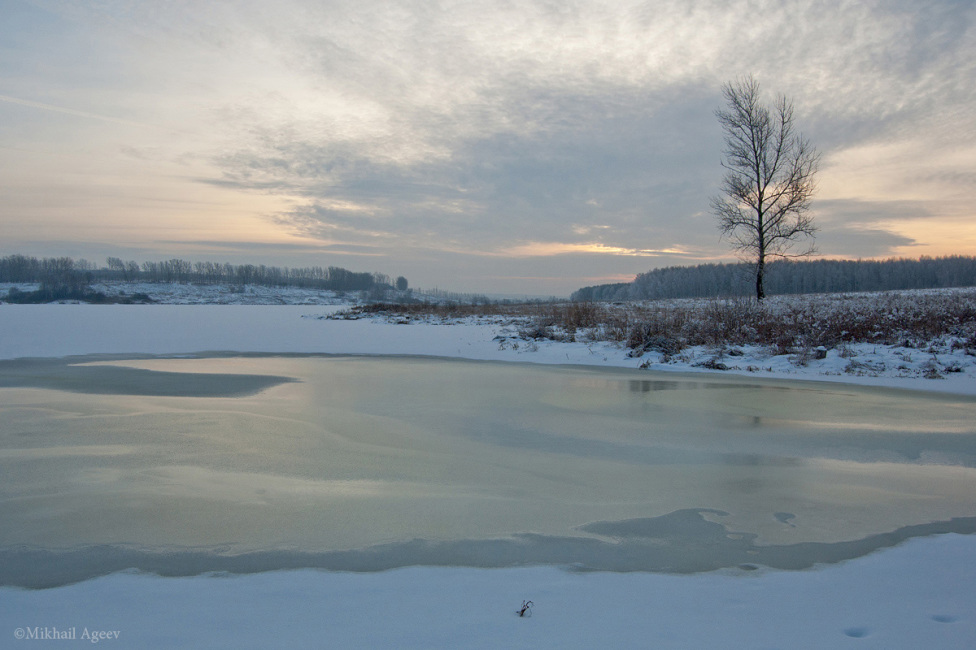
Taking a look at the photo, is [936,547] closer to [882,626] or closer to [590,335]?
[882,626]

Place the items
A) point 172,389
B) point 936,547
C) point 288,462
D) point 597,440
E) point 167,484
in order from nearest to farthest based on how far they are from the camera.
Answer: point 936,547
point 167,484
point 288,462
point 597,440
point 172,389

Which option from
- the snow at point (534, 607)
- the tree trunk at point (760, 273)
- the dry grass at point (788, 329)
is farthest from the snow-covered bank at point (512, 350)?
the tree trunk at point (760, 273)

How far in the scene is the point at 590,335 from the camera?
12359 millimetres

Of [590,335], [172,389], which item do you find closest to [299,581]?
[172,389]

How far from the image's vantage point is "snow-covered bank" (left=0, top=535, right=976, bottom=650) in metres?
1.82

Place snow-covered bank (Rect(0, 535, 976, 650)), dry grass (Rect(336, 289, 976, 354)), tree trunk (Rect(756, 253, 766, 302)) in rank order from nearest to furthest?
1. snow-covered bank (Rect(0, 535, 976, 650))
2. dry grass (Rect(336, 289, 976, 354))
3. tree trunk (Rect(756, 253, 766, 302))

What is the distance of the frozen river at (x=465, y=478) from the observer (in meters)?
2.50

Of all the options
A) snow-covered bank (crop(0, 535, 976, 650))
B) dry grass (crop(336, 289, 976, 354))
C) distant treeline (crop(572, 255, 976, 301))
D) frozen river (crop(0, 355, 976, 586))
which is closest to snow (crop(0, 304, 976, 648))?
snow-covered bank (crop(0, 535, 976, 650))

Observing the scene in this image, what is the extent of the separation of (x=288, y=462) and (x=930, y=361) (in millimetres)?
9479

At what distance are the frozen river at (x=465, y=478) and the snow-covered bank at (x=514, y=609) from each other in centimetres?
15

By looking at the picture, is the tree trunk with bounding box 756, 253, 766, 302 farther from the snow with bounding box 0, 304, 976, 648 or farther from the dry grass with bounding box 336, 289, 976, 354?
the snow with bounding box 0, 304, 976, 648

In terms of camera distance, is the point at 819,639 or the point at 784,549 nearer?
the point at 819,639

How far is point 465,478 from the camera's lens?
11.5ft

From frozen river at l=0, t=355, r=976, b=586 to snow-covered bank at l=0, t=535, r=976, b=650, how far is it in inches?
6.0
